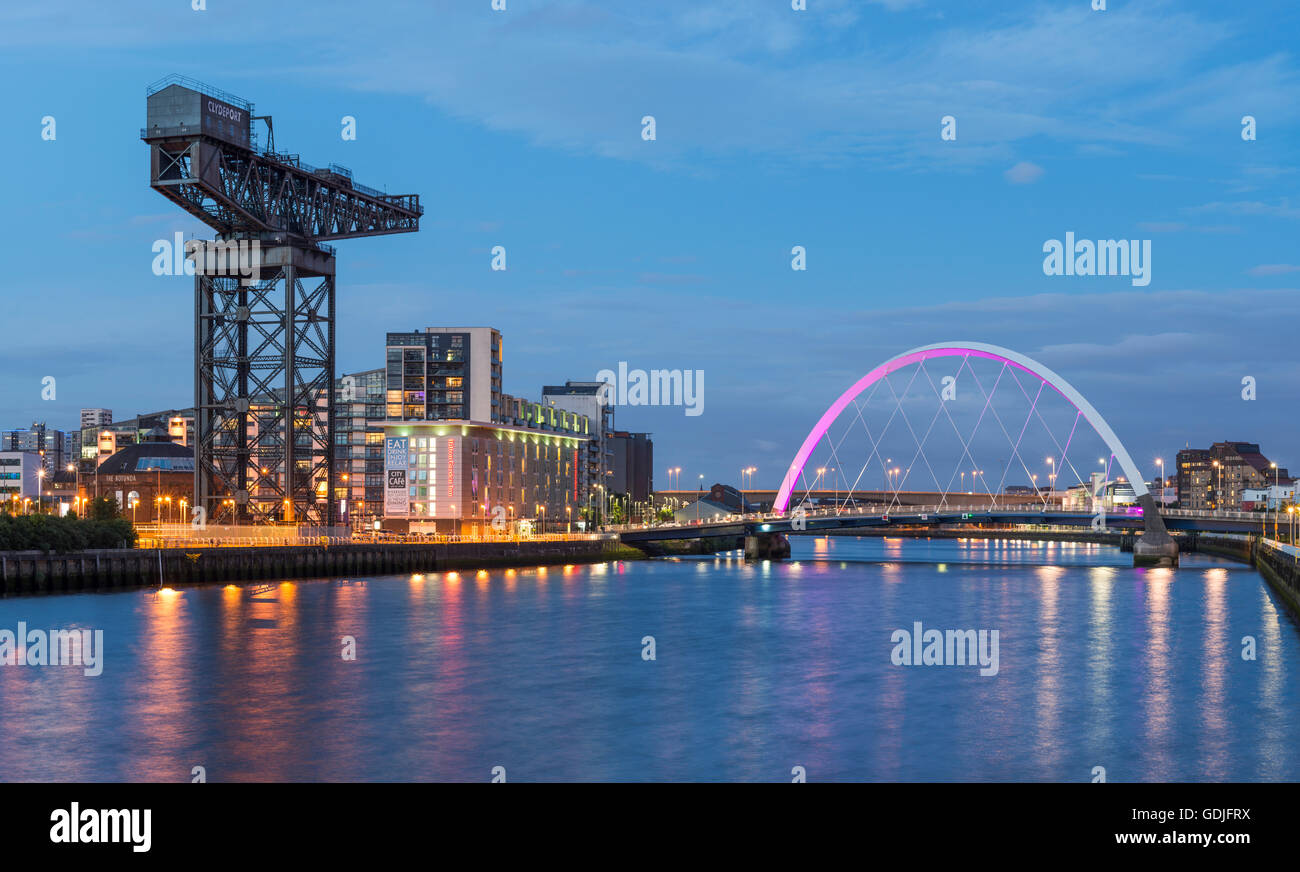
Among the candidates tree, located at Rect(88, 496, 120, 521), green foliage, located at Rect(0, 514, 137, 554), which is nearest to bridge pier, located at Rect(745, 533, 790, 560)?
tree, located at Rect(88, 496, 120, 521)

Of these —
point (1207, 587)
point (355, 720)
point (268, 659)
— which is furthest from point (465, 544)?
point (355, 720)

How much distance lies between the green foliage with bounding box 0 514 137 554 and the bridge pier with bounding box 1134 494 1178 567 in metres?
71.4

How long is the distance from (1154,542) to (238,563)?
6815 cm

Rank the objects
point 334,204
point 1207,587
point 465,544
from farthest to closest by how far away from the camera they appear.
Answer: point 465,544 < point 334,204 < point 1207,587

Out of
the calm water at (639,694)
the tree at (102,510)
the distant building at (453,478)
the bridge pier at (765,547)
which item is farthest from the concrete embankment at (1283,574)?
the tree at (102,510)

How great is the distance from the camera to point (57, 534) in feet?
237

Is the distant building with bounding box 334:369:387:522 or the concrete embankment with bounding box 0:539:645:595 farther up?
the distant building with bounding box 334:369:387:522

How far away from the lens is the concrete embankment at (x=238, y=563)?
68500mm

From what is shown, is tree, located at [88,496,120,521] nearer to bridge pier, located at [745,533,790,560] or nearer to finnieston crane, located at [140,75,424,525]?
finnieston crane, located at [140,75,424,525]

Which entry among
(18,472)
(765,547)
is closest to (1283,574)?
(765,547)

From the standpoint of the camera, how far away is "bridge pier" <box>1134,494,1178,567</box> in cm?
10075

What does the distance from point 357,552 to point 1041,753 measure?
7225cm
